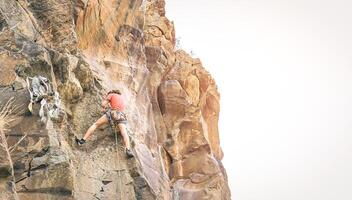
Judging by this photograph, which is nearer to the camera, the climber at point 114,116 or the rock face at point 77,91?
the rock face at point 77,91

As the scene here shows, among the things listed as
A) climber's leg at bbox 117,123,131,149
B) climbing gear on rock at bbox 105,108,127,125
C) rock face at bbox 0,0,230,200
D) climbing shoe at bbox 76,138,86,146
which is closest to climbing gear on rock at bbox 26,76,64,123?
rock face at bbox 0,0,230,200

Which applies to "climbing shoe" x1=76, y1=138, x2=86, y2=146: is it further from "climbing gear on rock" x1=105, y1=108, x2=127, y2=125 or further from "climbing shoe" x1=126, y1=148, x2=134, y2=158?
"climbing shoe" x1=126, y1=148, x2=134, y2=158

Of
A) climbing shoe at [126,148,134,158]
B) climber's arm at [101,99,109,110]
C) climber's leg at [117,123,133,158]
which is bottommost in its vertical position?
climbing shoe at [126,148,134,158]

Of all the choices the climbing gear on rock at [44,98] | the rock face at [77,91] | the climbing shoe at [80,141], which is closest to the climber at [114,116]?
the climbing shoe at [80,141]

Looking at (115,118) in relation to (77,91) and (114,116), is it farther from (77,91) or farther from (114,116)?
(77,91)

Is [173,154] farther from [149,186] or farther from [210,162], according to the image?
Answer: [149,186]

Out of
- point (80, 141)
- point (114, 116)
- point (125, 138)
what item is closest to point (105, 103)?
point (114, 116)

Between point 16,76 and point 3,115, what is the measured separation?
4.81ft

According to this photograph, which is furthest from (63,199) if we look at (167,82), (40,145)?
(167,82)

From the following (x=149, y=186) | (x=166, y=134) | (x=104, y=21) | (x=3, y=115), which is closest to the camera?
(x=3, y=115)

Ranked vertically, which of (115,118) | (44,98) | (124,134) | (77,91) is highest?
(77,91)

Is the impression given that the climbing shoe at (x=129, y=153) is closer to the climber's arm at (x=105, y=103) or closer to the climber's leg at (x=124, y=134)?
the climber's leg at (x=124, y=134)

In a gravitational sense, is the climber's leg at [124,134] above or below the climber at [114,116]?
below

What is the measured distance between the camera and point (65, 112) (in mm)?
15555
